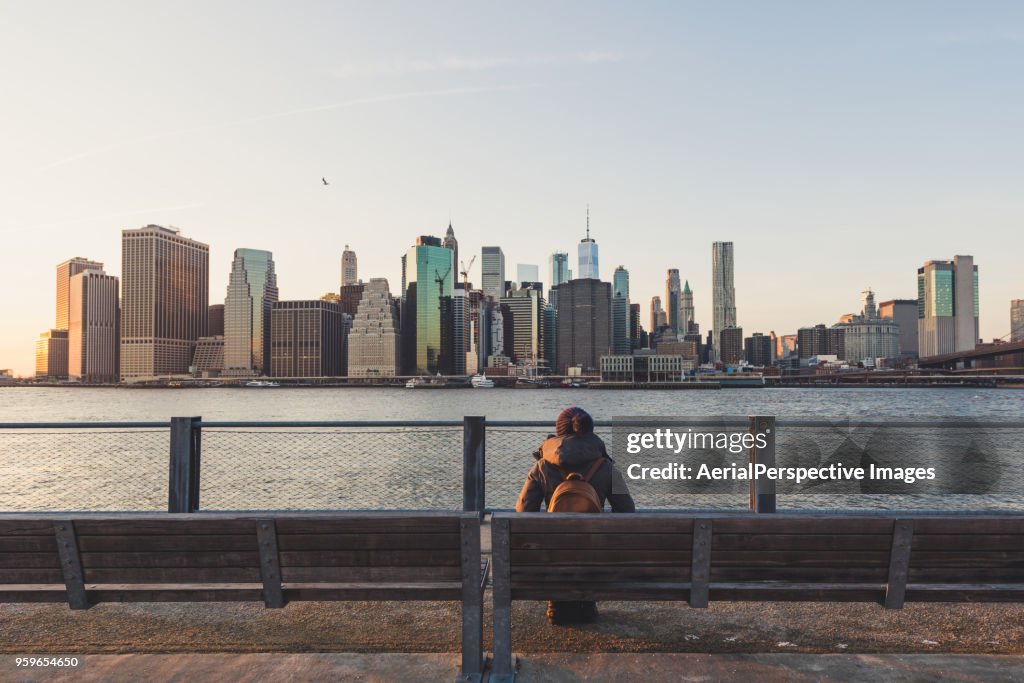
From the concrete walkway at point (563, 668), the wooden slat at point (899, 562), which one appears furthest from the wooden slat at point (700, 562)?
the wooden slat at point (899, 562)

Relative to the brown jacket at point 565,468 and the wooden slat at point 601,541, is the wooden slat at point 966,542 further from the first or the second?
the brown jacket at point 565,468

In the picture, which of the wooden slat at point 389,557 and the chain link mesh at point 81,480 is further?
the chain link mesh at point 81,480

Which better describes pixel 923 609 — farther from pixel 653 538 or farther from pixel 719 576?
pixel 653 538

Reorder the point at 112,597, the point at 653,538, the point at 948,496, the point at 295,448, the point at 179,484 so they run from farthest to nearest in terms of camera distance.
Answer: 1. the point at 295,448
2. the point at 948,496
3. the point at 179,484
4. the point at 112,597
5. the point at 653,538

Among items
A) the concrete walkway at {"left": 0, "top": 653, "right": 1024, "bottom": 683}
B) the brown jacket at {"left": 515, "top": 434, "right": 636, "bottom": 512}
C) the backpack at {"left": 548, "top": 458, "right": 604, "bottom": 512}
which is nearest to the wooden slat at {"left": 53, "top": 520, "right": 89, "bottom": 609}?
the concrete walkway at {"left": 0, "top": 653, "right": 1024, "bottom": 683}

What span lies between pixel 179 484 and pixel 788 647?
5718mm

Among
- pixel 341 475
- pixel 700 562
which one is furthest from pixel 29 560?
Answer: pixel 341 475

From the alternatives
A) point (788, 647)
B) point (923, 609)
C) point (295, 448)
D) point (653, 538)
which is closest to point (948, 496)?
point (923, 609)

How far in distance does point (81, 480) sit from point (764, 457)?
24.7 meters

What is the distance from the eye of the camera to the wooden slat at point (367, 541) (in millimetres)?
3682

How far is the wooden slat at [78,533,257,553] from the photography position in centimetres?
376

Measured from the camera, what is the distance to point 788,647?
432 cm

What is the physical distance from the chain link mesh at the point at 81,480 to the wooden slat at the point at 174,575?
38.0ft

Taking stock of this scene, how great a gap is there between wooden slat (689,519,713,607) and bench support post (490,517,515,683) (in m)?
0.99
